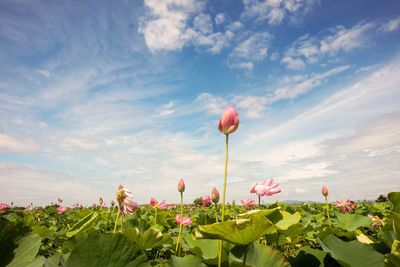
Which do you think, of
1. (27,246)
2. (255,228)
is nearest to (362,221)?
(255,228)

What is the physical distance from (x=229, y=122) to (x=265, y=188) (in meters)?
0.74

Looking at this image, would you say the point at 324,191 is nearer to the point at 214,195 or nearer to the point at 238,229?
the point at 214,195

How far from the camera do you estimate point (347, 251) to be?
1.76 meters

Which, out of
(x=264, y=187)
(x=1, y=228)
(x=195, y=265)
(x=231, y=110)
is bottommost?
(x=195, y=265)

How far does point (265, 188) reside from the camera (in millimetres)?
2135

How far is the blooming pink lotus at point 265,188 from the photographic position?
83.5 inches

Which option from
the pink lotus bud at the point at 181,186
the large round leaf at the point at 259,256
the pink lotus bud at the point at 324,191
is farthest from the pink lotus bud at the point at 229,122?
the pink lotus bud at the point at 324,191

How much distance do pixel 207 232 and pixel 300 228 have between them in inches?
46.4

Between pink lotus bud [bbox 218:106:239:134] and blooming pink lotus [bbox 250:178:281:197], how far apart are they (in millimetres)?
710

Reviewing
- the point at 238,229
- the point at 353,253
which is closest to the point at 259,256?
the point at 238,229

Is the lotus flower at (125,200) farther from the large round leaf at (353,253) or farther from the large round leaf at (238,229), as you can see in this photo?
the large round leaf at (353,253)

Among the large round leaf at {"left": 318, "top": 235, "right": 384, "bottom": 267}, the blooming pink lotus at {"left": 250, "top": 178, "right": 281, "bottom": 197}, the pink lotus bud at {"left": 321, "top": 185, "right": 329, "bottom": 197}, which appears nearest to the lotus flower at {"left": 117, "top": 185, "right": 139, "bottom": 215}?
the blooming pink lotus at {"left": 250, "top": 178, "right": 281, "bottom": 197}

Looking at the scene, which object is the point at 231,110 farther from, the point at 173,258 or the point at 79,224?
the point at 79,224

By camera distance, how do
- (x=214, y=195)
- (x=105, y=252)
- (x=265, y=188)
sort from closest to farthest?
(x=105, y=252), (x=265, y=188), (x=214, y=195)
